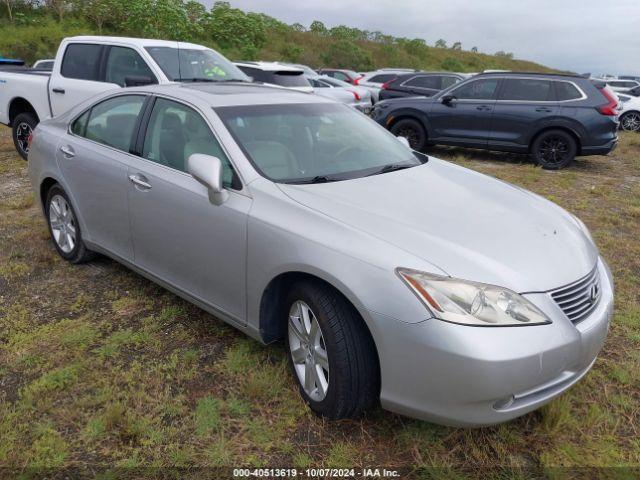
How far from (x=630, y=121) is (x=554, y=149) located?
914 cm

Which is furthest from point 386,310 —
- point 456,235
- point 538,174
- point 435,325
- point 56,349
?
point 538,174

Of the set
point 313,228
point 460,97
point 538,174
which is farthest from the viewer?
point 460,97

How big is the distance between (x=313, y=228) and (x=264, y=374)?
0.95 m

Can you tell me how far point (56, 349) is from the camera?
10.6ft

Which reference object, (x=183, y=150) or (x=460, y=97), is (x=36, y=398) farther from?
(x=460, y=97)

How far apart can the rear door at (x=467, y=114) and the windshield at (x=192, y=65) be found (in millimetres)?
4082

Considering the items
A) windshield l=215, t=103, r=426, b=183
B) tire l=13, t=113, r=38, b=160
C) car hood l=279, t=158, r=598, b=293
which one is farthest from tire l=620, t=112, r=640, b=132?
tire l=13, t=113, r=38, b=160

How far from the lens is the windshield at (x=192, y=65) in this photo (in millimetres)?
7047

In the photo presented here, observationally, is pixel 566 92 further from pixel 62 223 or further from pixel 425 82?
pixel 62 223

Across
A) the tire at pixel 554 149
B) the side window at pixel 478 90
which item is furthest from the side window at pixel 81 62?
the tire at pixel 554 149

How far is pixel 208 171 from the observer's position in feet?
9.18

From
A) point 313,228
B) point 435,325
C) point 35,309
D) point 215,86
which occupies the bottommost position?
point 35,309

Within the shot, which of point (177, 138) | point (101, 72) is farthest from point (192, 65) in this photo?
point (177, 138)

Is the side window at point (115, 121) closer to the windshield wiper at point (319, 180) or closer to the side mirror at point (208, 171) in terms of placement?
the side mirror at point (208, 171)
